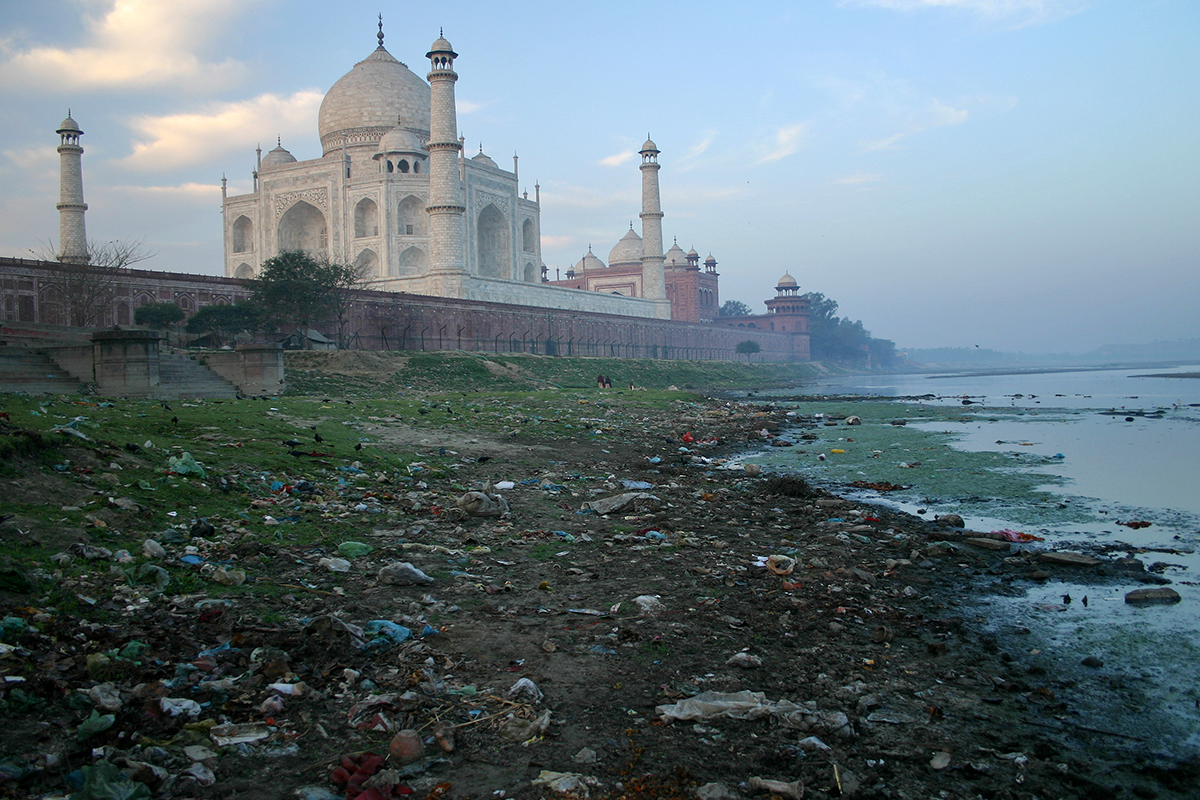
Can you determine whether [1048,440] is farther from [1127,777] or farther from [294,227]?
[294,227]

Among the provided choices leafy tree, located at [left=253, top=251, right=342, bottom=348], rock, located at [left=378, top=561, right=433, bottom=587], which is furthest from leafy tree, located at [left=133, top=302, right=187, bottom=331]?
rock, located at [left=378, top=561, right=433, bottom=587]

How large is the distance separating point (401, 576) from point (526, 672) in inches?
54.5

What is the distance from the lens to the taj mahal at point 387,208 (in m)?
38.0

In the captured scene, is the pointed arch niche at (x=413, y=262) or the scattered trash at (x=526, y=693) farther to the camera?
the pointed arch niche at (x=413, y=262)

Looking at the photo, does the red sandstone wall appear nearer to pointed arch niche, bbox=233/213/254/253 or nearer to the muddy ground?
pointed arch niche, bbox=233/213/254/253

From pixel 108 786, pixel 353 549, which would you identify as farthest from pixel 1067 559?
pixel 108 786

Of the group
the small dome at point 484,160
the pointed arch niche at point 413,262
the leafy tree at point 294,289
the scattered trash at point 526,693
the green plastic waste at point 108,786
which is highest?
the small dome at point 484,160

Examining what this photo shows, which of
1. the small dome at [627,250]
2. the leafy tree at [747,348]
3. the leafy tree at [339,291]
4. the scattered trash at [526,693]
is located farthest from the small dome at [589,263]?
the scattered trash at [526,693]

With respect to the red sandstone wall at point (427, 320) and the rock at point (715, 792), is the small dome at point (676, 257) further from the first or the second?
the rock at point (715, 792)

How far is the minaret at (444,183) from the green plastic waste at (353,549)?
3191 cm

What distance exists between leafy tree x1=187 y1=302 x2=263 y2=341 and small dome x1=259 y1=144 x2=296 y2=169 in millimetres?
19842

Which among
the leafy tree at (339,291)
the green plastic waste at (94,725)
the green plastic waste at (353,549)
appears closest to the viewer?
the green plastic waste at (94,725)

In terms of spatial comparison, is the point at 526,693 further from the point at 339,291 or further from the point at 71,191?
the point at 71,191

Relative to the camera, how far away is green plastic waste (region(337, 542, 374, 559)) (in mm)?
4938
